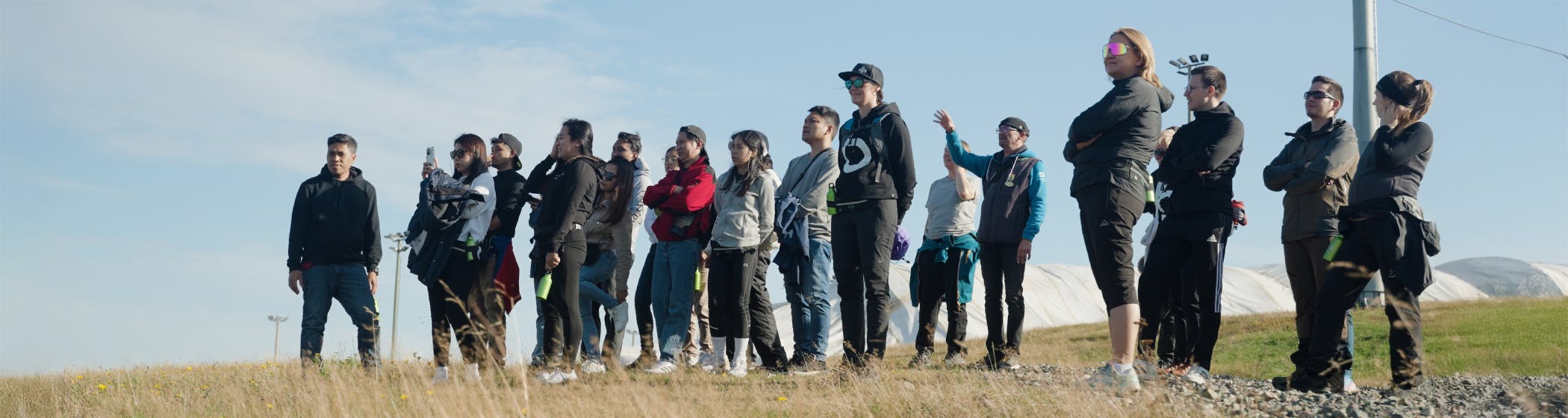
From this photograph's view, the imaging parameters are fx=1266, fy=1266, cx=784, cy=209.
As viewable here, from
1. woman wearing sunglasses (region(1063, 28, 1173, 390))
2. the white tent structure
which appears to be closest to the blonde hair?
woman wearing sunglasses (region(1063, 28, 1173, 390))

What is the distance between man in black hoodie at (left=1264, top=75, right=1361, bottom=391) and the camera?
6480 mm

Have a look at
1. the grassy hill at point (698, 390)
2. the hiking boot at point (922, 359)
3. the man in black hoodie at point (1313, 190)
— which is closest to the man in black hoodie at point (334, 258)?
the grassy hill at point (698, 390)

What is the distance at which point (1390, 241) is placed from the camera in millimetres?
6020

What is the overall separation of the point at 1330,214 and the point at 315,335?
21.0 ft

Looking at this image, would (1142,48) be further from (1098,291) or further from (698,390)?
(1098,291)

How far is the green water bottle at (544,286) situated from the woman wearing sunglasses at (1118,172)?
3211 mm

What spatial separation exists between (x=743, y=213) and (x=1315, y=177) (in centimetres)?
323

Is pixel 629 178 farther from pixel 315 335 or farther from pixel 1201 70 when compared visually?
pixel 1201 70

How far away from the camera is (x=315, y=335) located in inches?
338

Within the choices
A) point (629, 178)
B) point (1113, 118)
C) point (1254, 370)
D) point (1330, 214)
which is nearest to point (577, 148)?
point (629, 178)

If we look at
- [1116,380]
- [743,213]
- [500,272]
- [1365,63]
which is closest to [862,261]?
[743,213]

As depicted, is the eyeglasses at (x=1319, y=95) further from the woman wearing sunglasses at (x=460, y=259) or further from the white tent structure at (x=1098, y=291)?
the white tent structure at (x=1098, y=291)

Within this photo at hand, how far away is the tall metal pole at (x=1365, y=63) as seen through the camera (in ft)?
55.0

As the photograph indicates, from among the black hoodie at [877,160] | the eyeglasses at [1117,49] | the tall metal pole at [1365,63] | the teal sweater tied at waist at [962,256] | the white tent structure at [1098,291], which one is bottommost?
the white tent structure at [1098,291]
